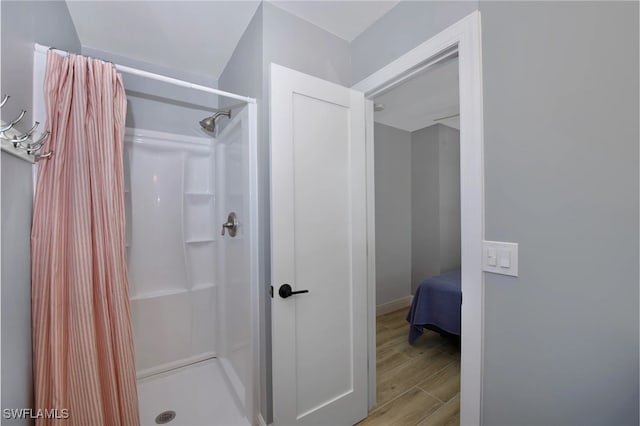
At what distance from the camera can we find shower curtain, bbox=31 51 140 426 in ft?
3.01

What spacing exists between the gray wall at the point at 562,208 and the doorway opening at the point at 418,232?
1.27 m

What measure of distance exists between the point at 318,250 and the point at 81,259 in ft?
3.41

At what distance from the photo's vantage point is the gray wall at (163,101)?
1937mm

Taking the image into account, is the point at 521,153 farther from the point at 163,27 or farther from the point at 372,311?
the point at 163,27

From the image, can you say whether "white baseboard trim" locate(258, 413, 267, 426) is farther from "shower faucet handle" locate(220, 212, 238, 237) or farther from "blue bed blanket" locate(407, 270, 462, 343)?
"blue bed blanket" locate(407, 270, 462, 343)

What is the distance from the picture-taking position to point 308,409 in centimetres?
137

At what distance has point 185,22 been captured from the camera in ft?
5.02

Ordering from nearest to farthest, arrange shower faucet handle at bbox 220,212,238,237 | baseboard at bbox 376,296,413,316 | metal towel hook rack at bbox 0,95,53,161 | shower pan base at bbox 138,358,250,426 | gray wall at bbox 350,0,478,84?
metal towel hook rack at bbox 0,95,53,161, gray wall at bbox 350,0,478,84, shower pan base at bbox 138,358,250,426, shower faucet handle at bbox 220,212,238,237, baseboard at bbox 376,296,413,316

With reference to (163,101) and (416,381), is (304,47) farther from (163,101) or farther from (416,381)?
(416,381)

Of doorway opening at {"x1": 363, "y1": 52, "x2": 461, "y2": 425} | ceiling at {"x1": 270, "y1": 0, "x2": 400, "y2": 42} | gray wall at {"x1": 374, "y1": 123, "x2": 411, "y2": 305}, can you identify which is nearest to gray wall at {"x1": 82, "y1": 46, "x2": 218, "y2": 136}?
ceiling at {"x1": 270, "y1": 0, "x2": 400, "y2": 42}

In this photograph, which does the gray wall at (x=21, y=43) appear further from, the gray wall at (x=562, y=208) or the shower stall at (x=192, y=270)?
the gray wall at (x=562, y=208)

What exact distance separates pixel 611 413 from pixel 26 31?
2.33 m

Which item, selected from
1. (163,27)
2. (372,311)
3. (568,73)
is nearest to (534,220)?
(568,73)

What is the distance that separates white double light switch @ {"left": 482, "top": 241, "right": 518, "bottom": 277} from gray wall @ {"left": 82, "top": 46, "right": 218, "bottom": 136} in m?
2.27
